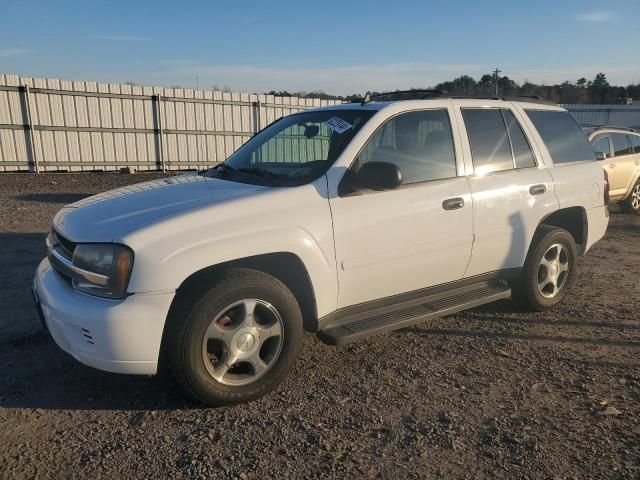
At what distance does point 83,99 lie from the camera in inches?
590

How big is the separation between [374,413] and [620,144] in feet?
31.7

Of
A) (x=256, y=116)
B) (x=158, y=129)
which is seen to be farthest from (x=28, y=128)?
(x=256, y=116)

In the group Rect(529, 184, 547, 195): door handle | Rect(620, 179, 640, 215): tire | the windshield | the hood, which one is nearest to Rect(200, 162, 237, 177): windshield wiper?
the windshield

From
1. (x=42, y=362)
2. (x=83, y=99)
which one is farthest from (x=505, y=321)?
(x=83, y=99)

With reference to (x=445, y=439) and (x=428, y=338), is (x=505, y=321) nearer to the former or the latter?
(x=428, y=338)

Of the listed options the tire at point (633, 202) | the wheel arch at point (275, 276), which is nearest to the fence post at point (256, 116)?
the tire at point (633, 202)

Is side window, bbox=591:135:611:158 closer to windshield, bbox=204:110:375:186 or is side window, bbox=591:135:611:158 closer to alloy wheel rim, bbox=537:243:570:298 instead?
alloy wheel rim, bbox=537:243:570:298

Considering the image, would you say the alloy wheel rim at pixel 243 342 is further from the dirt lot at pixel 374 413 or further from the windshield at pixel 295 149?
the windshield at pixel 295 149

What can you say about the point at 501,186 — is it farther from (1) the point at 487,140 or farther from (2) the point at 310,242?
(2) the point at 310,242

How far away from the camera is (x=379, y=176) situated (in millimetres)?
3426

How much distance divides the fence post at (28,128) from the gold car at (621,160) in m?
13.6

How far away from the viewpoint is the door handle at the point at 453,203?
12.9ft

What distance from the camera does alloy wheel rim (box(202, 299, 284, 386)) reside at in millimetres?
Result: 3104

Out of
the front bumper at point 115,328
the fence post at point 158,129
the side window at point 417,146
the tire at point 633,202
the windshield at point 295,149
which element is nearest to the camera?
the front bumper at point 115,328
